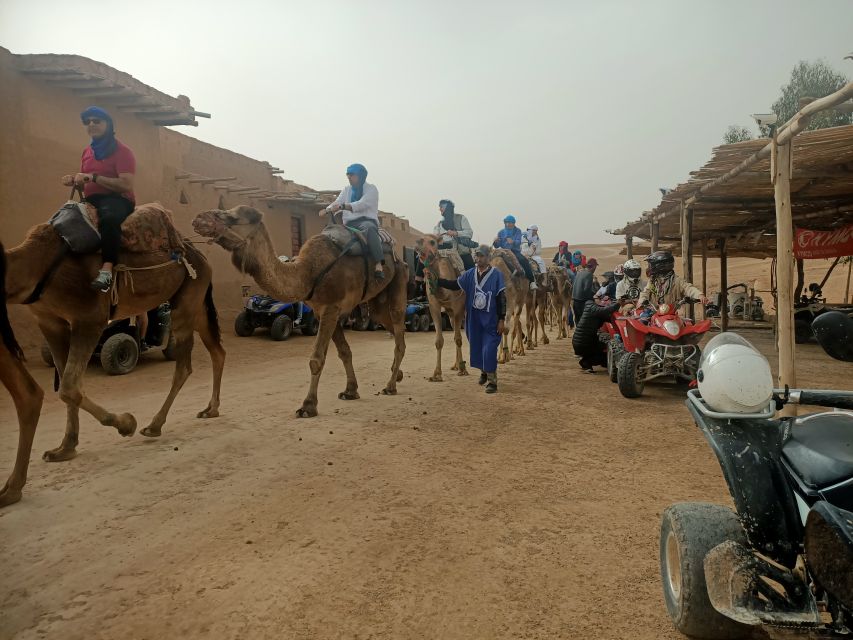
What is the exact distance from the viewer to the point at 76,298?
16.2ft

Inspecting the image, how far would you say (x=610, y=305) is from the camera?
377 inches

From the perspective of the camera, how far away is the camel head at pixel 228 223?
5.64 m

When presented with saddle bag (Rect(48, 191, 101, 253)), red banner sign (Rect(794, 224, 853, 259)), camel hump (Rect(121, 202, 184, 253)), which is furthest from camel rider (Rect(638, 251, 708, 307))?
red banner sign (Rect(794, 224, 853, 259))

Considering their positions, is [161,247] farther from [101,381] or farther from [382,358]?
[382,358]

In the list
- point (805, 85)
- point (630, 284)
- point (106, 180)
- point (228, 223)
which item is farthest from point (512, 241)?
point (805, 85)

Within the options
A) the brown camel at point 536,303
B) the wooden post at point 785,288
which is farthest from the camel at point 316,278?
the brown camel at point 536,303

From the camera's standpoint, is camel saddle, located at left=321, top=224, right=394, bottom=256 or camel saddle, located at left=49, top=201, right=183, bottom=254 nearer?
camel saddle, located at left=49, top=201, right=183, bottom=254

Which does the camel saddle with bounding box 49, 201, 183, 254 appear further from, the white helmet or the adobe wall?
the white helmet

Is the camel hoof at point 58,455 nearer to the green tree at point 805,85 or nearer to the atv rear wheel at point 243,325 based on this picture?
the atv rear wheel at point 243,325

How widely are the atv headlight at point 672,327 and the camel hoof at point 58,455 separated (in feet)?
23.1

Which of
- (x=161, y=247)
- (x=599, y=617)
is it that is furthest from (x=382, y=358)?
(x=599, y=617)

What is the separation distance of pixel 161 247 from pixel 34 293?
1.38 meters

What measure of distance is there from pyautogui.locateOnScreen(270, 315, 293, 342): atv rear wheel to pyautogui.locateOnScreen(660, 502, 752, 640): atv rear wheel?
14.1 metres

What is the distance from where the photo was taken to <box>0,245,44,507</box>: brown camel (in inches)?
155
